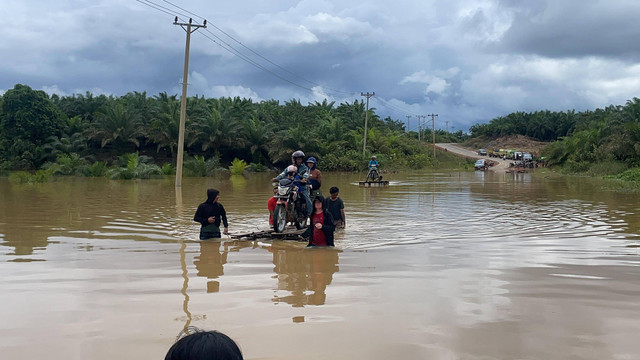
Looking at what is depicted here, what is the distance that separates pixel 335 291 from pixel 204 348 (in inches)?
Result: 181

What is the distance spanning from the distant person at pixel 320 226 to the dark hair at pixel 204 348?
277 inches

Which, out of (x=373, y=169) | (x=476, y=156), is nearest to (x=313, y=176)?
(x=373, y=169)

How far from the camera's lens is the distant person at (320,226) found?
343 inches

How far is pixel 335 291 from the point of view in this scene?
6.12 metres

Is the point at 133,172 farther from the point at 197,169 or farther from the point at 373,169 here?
the point at 373,169

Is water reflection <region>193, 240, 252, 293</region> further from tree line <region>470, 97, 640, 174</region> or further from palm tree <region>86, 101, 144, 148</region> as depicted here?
palm tree <region>86, 101, 144, 148</region>

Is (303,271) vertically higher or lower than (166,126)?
lower

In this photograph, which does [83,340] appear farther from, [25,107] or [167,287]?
[25,107]

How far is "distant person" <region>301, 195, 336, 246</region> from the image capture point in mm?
8719

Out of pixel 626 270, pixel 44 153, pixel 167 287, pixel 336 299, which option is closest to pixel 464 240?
pixel 626 270

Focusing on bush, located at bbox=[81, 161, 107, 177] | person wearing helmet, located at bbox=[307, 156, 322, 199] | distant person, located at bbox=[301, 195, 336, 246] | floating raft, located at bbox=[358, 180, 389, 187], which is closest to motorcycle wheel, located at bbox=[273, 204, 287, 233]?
person wearing helmet, located at bbox=[307, 156, 322, 199]

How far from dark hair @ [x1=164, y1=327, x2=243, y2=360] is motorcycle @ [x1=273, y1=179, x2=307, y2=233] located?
836 cm

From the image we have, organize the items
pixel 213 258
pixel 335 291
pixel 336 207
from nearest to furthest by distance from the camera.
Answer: pixel 335 291 < pixel 213 258 < pixel 336 207

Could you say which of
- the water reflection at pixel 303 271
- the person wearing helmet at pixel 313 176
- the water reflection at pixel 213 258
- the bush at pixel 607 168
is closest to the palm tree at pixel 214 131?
the bush at pixel 607 168
